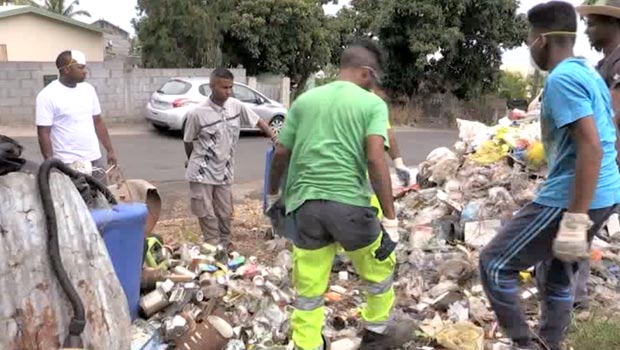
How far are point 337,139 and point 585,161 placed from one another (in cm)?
117

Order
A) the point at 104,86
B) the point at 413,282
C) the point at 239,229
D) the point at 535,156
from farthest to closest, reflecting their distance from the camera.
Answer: the point at 104,86 → the point at 239,229 → the point at 535,156 → the point at 413,282

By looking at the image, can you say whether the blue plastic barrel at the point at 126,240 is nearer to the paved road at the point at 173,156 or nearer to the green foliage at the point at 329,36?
the paved road at the point at 173,156

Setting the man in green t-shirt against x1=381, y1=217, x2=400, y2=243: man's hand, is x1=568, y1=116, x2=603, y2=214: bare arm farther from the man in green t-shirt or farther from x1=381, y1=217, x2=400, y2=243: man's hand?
x1=381, y1=217, x2=400, y2=243: man's hand

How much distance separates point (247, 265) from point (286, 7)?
17.1 metres

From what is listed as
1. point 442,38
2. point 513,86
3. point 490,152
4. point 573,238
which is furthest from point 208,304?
point 513,86

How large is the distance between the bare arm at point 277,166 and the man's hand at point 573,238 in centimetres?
145

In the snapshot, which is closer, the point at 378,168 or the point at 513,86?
the point at 378,168

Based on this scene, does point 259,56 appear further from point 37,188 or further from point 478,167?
point 37,188

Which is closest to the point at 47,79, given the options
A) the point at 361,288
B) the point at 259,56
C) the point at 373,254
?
the point at 259,56

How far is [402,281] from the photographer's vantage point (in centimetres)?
498

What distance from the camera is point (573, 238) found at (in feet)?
9.29

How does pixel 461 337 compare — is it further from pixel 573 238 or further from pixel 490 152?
pixel 490 152

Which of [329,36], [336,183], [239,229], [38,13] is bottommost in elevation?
[239,229]

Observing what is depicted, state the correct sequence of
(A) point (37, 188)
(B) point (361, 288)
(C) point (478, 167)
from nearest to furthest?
(A) point (37, 188) → (B) point (361, 288) → (C) point (478, 167)
